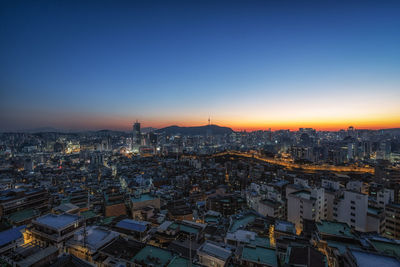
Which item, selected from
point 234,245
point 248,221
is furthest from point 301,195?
point 234,245

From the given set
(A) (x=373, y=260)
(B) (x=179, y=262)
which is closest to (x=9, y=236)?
(B) (x=179, y=262)

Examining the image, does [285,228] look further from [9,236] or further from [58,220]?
[9,236]

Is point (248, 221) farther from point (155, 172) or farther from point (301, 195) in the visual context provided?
point (155, 172)

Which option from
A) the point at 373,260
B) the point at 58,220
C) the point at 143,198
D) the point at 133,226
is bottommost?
the point at 143,198

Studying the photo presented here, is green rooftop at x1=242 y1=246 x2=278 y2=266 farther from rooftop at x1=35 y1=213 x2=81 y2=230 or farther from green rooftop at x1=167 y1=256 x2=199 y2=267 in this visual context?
rooftop at x1=35 y1=213 x2=81 y2=230

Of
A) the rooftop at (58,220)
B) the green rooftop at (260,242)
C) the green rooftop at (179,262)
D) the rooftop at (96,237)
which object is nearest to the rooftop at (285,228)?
the green rooftop at (260,242)

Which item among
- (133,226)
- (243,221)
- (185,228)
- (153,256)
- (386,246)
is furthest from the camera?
(243,221)

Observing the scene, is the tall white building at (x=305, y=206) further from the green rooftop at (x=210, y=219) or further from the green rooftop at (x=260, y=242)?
the green rooftop at (x=260, y=242)
